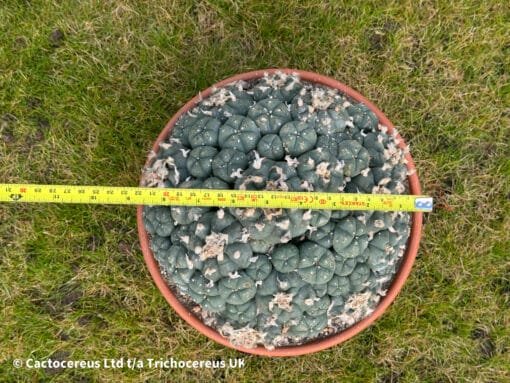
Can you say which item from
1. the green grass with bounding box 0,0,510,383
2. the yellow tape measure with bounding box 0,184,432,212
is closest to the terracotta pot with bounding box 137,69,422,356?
the yellow tape measure with bounding box 0,184,432,212

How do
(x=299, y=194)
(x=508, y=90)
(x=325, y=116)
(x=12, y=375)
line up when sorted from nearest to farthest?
(x=299, y=194) → (x=325, y=116) → (x=12, y=375) → (x=508, y=90)

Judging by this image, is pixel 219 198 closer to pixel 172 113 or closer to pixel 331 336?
pixel 331 336

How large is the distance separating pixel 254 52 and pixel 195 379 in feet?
8.09

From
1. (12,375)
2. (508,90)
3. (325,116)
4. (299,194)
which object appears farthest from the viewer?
(508,90)

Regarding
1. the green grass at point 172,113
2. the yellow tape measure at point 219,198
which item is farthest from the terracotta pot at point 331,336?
the green grass at point 172,113

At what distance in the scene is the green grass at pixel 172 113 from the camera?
397 centimetres

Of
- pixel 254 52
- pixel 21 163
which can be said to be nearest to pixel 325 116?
pixel 254 52

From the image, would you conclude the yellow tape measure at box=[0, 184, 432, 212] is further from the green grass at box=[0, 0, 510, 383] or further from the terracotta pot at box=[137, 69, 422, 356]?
the green grass at box=[0, 0, 510, 383]

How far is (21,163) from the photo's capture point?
4.10 m

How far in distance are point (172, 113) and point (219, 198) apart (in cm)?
164

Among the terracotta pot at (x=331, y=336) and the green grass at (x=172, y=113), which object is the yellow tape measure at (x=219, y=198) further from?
the green grass at (x=172, y=113)

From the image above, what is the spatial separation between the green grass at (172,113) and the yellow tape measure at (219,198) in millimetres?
916

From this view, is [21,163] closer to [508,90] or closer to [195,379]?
[195,379]

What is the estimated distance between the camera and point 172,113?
4.13m
